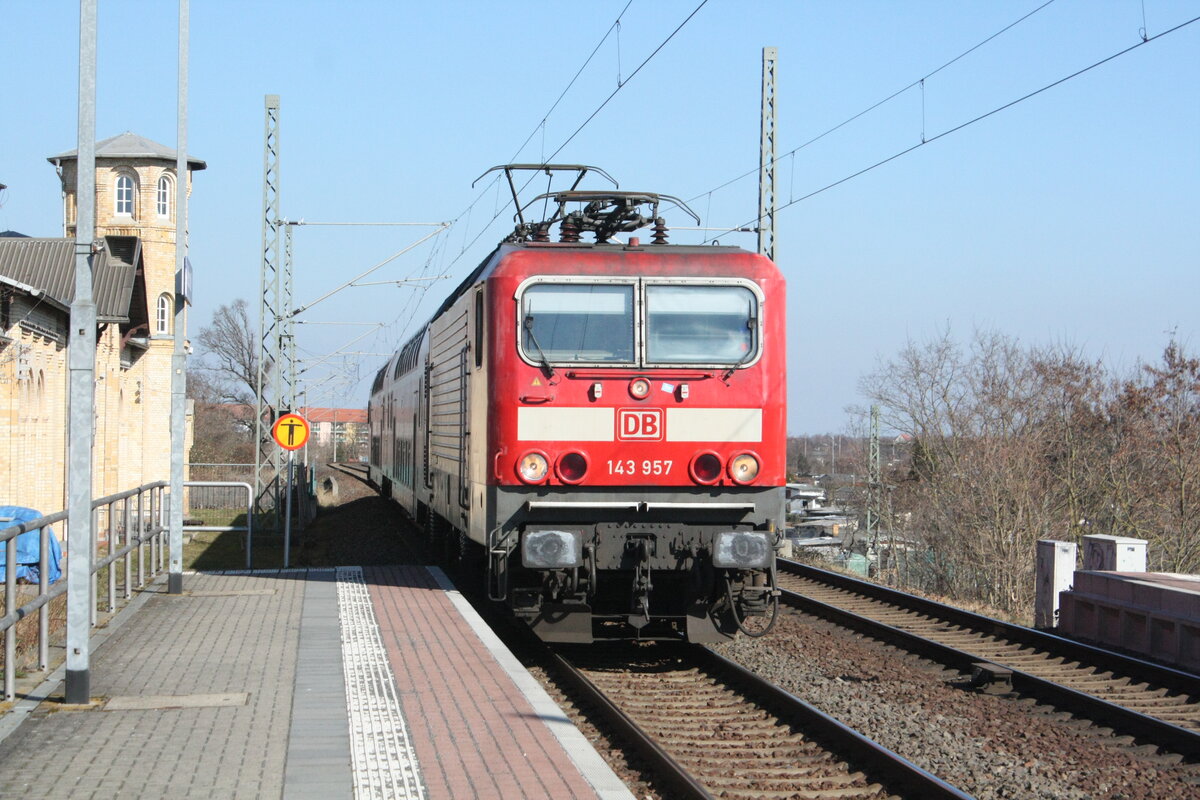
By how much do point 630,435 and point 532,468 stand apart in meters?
0.80

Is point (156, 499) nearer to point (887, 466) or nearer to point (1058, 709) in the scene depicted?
point (1058, 709)

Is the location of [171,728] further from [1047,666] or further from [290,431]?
[290,431]

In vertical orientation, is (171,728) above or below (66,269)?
below

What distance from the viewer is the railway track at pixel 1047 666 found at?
325 inches

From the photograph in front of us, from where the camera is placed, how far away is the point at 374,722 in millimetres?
6945

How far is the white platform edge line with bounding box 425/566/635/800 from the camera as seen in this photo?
573 cm

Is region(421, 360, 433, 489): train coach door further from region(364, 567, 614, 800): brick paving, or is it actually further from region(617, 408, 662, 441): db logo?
region(617, 408, 662, 441): db logo

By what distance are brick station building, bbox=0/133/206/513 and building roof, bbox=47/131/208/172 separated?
6cm

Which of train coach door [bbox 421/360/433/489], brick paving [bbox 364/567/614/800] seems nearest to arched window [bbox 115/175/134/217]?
train coach door [bbox 421/360/433/489]

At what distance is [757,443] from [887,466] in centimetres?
4008

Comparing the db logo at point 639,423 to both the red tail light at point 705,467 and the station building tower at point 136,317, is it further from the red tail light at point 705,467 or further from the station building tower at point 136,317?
the station building tower at point 136,317

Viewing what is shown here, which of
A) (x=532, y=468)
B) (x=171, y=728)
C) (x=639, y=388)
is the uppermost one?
(x=639, y=388)

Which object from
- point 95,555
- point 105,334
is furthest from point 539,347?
point 105,334

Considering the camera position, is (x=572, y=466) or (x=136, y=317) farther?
(x=136, y=317)
